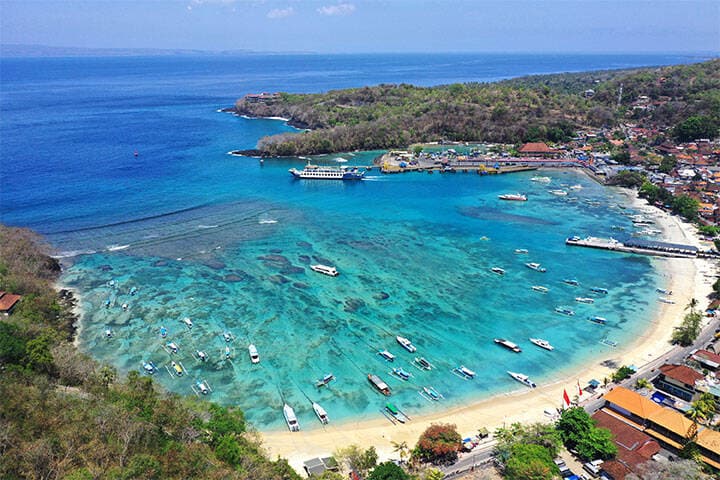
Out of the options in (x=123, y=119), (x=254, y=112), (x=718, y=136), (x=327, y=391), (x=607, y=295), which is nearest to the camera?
(x=327, y=391)

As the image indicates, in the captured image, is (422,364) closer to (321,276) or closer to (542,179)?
(321,276)

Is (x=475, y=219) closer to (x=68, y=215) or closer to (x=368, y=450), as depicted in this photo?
(x=368, y=450)

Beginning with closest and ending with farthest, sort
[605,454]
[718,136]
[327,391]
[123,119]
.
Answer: [605,454], [327,391], [718,136], [123,119]

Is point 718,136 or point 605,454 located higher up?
point 718,136

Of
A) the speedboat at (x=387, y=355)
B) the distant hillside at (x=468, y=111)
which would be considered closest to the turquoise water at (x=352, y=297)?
the speedboat at (x=387, y=355)

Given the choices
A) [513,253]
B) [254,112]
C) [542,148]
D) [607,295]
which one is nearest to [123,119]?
[254,112]

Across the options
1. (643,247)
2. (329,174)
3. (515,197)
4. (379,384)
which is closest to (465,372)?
(379,384)
